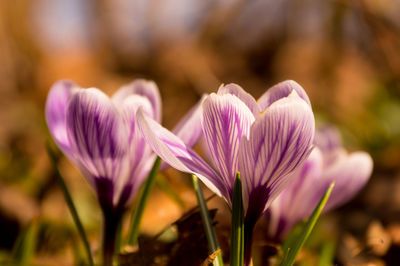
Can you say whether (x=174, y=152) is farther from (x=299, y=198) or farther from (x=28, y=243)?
(x=28, y=243)

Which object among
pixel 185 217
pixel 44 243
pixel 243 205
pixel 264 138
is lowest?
pixel 44 243

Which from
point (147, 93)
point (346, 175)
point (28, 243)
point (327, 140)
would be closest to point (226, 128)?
point (147, 93)

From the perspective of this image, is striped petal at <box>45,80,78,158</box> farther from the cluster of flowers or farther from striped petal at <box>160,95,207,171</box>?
striped petal at <box>160,95,207,171</box>

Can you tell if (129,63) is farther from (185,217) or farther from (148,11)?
(185,217)

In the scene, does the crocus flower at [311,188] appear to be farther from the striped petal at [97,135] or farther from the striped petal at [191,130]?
the striped petal at [97,135]

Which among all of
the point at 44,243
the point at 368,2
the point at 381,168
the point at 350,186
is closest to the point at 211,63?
the point at 368,2

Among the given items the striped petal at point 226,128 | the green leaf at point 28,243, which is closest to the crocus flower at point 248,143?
the striped petal at point 226,128

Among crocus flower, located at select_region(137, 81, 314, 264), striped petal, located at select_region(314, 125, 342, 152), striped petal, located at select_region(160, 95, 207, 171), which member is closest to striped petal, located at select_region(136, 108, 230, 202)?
crocus flower, located at select_region(137, 81, 314, 264)
